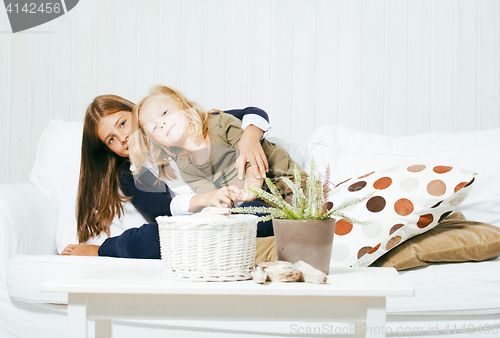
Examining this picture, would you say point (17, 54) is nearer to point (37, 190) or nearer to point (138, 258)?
point (37, 190)

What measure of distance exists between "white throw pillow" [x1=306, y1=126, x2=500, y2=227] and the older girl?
26 centimetres

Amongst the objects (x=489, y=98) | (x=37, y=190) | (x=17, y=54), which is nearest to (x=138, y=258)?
(x=37, y=190)

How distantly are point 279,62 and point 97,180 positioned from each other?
869mm

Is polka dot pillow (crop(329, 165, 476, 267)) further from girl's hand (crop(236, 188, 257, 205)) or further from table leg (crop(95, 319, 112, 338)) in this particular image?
table leg (crop(95, 319, 112, 338))

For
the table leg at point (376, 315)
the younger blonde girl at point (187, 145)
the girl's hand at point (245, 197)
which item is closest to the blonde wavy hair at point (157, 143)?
the younger blonde girl at point (187, 145)

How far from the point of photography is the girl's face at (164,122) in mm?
1197

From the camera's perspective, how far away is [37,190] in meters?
1.20

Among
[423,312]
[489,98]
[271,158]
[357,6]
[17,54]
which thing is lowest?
[423,312]

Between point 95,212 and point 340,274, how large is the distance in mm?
838

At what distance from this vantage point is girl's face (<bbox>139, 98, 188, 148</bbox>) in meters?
1.20

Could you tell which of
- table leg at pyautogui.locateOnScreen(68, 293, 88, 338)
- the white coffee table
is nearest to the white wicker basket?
the white coffee table

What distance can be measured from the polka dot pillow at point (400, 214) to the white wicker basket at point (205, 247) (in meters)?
0.35

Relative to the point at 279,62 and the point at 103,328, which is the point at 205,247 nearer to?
the point at 103,328

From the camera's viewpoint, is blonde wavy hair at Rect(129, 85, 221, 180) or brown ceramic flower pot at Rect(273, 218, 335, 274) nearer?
brown ceramic flower pot at Rect(273, 218, 335, 274)
